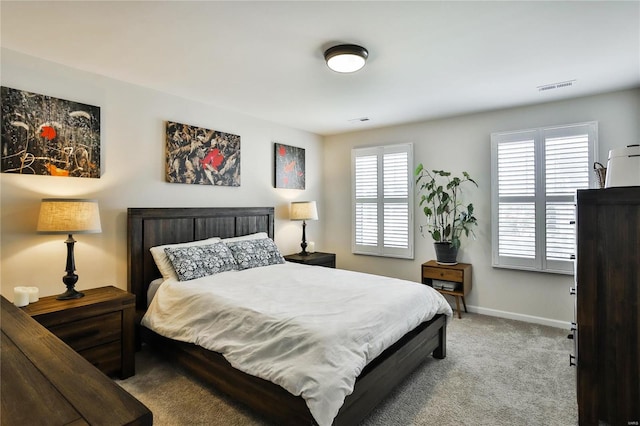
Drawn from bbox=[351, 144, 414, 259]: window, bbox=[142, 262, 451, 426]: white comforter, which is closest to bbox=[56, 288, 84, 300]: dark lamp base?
bbox=[142, 262, 451, 426]: white comforter

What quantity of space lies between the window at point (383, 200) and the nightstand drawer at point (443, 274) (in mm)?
562

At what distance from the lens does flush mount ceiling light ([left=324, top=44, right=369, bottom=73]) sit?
2420 mm

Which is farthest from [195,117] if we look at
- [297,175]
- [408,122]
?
[408,122]

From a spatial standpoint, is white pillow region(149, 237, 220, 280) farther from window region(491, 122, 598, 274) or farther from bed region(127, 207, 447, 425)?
window region(491, 122, 598, 274)

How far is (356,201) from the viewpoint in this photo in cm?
526

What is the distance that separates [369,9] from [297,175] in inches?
125

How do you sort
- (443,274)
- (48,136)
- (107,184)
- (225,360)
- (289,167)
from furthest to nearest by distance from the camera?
(289,167) → (443,274) → (107,184) → (48,136) → (225,360)

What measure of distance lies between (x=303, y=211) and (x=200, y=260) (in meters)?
1.86

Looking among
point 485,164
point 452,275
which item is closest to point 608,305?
point 452,275

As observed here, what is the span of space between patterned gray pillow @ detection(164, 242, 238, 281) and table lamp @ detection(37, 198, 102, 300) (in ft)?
2.32

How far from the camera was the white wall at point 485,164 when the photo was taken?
11.4 ft

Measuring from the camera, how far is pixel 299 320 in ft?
6.69

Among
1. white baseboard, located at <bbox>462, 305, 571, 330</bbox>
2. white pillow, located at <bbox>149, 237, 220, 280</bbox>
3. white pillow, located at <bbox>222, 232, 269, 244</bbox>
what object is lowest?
white baseboard, located at <bbox>462, 305, 571, 330</bbox>

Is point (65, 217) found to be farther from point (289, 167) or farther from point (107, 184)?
point (289, 167)
